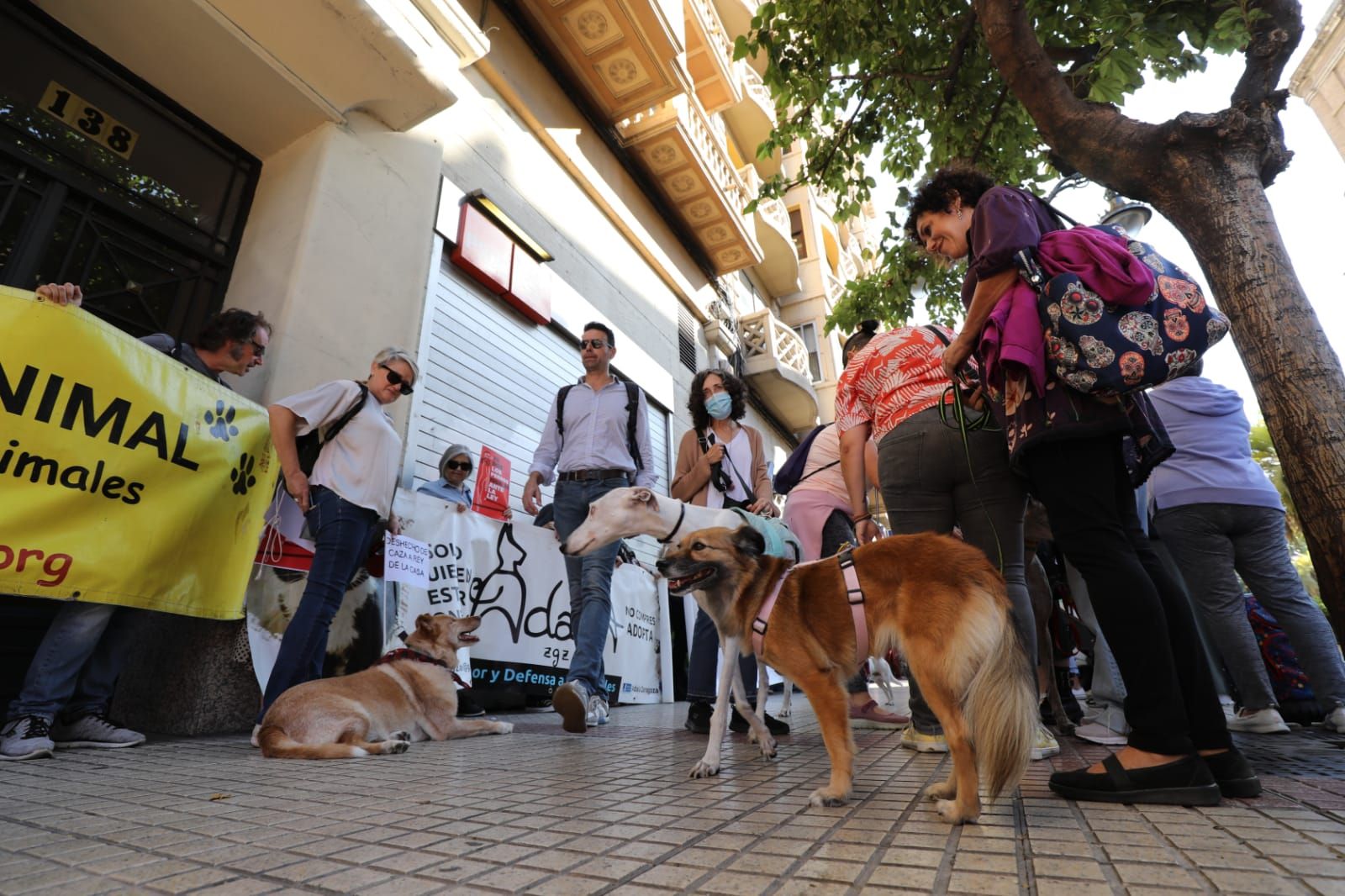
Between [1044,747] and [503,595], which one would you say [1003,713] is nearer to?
[1044,747]

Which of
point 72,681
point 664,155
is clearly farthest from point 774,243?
point 72,681

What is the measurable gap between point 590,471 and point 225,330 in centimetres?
248

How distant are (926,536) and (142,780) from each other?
121 inches

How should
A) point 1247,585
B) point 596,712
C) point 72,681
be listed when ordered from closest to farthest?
point 72,681 → point 1247,585 → point 596,712

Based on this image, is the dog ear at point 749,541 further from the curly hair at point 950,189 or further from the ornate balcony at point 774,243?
the ornate balcony at point 774,243

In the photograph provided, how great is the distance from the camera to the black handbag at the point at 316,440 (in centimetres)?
379

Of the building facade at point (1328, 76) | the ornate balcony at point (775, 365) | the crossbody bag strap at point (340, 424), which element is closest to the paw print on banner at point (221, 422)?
the crossbody bag strap at point (340, 424)

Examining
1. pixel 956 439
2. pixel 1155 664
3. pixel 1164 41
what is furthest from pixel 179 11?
pixel 1164 41

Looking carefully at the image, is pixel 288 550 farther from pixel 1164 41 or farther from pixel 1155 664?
pixel 1164 41

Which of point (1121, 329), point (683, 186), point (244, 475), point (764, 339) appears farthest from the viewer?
point (764, 339)

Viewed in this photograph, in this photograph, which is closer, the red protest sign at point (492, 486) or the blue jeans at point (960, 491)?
the blue jeans at point (960, 491)

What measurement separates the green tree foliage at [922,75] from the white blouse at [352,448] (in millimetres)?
5496

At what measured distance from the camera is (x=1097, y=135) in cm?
413

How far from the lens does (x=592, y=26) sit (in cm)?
870
